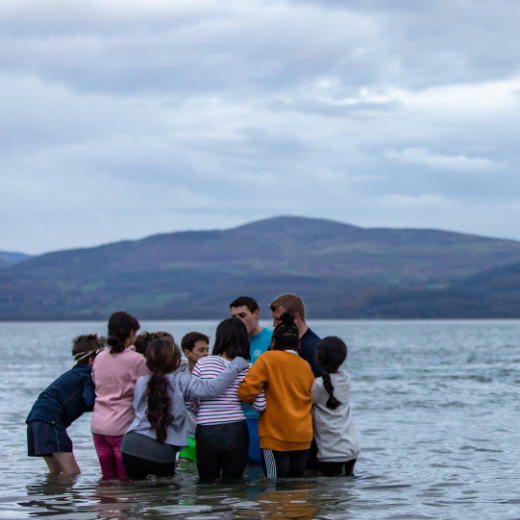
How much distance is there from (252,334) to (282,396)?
0.99m

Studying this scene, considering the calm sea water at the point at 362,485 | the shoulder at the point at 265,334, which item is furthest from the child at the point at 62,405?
the shoulder at the point at 265,334

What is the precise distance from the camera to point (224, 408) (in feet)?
24.6

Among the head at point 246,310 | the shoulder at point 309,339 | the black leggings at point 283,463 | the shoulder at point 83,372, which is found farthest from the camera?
the shoulder at point 83,372

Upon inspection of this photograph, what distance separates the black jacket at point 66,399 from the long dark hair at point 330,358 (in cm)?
249

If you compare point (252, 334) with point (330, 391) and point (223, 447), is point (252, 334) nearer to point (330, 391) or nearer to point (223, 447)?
point (330, 391)

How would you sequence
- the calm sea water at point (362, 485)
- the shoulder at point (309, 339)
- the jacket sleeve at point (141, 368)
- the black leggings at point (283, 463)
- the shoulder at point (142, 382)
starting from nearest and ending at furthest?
the calm sea water at point (362, 485) → the shoulder at point (142, 382) → the black leggings at point (283, 463) → the jacket sleeve at point (141, 368) → the shoulder at point (309, 339)

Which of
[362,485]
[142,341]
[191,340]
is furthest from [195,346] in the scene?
[362,485]

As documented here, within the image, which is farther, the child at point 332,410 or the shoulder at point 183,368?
the shoulder at point 183,368

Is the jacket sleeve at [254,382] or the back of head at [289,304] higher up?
the back of head at [289,304]

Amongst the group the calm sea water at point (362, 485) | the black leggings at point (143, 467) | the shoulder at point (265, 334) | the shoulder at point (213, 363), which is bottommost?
the calm sea water at point (362, 485)

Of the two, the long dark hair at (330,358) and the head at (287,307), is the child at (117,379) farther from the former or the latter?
the long dark hair at (330,358)

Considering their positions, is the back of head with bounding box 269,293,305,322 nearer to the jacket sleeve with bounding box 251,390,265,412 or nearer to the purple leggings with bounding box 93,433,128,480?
the jacket sleeve with bounding box 251,390,265,412

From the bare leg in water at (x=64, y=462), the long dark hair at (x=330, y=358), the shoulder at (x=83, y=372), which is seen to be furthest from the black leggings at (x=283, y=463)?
the bare leg in water at (x=64, y=462)

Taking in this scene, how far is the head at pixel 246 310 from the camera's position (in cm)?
795
